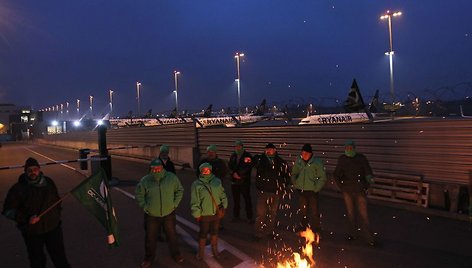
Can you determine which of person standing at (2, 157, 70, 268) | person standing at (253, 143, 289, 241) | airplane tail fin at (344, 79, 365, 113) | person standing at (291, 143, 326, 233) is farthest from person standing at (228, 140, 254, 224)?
airplane tail fin at (344, 79, 365, 113)

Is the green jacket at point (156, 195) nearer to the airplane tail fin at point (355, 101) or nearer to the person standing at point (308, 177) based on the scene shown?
the person standing at point (308, 177)

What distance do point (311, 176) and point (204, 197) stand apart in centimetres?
226

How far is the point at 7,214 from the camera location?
5547 mm

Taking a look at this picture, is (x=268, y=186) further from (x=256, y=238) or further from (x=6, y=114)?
(x=6, y=114)

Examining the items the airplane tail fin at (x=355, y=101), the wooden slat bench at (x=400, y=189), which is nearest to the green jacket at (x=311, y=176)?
the wooden slat bench at (x=400, y=189)

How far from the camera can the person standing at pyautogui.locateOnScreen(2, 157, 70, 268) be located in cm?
563

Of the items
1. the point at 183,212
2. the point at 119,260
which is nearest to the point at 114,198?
the point at 183,212

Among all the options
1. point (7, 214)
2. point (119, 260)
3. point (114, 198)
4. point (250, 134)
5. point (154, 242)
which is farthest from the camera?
point (250, 134)

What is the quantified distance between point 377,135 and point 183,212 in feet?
18.7

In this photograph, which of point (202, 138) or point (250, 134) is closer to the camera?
point (250, 134)

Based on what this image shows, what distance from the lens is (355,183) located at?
7738mm

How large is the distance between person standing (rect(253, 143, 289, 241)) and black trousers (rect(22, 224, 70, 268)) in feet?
11.4

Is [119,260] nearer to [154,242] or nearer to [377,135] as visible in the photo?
[154,242]

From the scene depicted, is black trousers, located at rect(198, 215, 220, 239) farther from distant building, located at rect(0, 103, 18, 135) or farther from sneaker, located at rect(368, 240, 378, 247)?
distant building, located at rect(0, 103, 18, 135)
